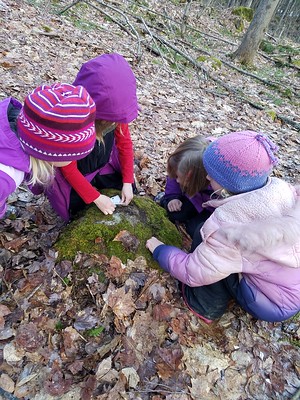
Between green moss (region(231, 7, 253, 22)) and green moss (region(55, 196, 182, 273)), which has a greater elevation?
green moss (region(231, 7, 253, 22))

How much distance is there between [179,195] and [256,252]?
151cm

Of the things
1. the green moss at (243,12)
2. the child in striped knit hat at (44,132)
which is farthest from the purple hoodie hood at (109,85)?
the green moss at (243,12)

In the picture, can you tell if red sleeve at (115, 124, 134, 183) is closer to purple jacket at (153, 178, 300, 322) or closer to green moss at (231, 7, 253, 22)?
purple jacket at (153, 178, 300, 322)

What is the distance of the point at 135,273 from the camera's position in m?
2.78

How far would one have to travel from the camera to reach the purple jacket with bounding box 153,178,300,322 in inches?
79.2

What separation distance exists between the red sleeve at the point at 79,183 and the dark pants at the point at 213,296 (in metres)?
1.03

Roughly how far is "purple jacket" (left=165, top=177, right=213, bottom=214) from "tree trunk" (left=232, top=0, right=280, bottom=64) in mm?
10204

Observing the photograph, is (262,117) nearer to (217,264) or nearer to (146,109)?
(146,109)

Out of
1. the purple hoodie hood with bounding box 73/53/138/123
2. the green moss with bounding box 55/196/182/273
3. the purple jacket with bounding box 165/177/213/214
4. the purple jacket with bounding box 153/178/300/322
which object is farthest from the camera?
the purple jacket with bounding box 165/177/213/214

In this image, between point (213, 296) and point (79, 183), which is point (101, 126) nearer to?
point (79, 183)

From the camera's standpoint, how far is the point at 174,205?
359 centimetres

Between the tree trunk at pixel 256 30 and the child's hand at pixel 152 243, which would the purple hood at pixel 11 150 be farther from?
the tree trunk at pixel 256 30

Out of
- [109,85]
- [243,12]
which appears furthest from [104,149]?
[243,12]

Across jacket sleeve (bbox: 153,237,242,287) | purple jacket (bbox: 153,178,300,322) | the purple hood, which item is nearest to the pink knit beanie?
purple jacket (bbox: 153,178,300,322)
